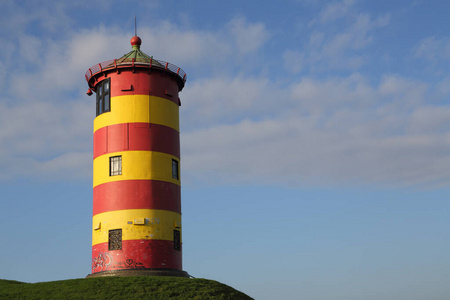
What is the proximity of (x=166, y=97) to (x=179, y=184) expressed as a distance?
642 centimetres

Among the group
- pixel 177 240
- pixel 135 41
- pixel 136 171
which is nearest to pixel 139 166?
pixel 136 171

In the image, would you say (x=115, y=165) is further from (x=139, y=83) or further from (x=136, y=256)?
(x=136, y=256)

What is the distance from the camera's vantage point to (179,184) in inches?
1527

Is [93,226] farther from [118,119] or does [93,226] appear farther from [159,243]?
[118,119]

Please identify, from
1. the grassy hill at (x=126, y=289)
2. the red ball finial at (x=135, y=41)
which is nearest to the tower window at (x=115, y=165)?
the grassy hill at (x=126, y=289)

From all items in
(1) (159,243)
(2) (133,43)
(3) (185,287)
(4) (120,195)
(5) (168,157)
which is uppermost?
(2) (133,43)

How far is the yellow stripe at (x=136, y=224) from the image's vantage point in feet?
116

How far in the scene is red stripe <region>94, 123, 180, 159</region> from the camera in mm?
36812

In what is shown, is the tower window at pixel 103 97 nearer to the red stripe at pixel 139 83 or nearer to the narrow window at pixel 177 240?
the red stripe at pixel 139 83

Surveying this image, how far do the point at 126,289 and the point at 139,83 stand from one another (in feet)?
49.6

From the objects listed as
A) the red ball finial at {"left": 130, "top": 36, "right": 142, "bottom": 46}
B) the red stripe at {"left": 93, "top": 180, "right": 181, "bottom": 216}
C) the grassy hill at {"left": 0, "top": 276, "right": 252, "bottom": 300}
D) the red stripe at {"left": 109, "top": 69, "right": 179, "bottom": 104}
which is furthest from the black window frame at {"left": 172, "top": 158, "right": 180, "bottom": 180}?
the red ball finial at {"left": 130, "top": 36, "right": 142, "bottom": 46}

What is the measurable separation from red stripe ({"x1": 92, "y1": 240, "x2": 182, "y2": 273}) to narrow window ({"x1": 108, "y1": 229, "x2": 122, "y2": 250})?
0.27 meters

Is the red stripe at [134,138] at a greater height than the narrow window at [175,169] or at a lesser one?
greater

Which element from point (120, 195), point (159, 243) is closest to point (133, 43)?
point (120, 195)
